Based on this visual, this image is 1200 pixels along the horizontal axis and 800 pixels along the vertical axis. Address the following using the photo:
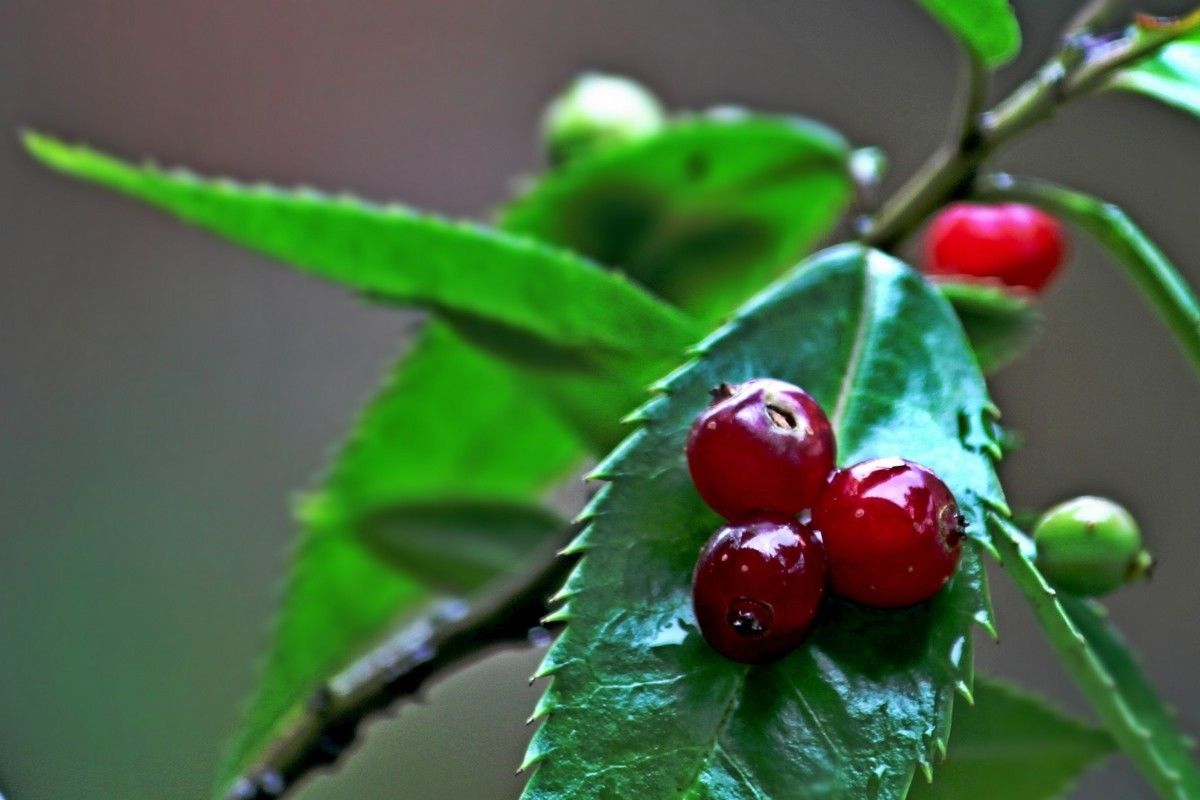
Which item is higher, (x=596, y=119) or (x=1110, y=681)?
(x=596, y=119)

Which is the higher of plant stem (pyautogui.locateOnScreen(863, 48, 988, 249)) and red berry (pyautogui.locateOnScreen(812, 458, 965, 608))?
plant stem (pyautogui.locateOnScreen(863, 48, 988, 249))

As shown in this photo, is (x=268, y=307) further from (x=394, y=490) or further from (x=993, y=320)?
(x=993, y=320)

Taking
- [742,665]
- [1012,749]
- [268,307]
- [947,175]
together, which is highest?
[947,175]

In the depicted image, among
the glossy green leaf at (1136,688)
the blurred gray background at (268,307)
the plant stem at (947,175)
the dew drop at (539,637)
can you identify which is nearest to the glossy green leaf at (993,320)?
the plant stem at (947,175)

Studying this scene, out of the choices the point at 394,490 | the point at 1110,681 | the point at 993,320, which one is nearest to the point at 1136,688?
the point at 1110,681

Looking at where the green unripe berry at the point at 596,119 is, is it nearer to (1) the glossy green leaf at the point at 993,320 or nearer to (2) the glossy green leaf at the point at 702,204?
(2) the glossy green leaf at the point at 702,204

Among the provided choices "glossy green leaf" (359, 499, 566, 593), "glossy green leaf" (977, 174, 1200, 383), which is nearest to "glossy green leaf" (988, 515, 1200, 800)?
"glossy green leaf" (977, 174, 1200, 383)

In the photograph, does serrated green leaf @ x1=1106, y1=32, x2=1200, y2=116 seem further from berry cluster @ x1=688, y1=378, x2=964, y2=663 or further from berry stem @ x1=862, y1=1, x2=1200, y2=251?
berry cluster @ x1=688, y1=378, x2=964, y2=663

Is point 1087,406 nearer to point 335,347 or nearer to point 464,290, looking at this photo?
point 335,347
